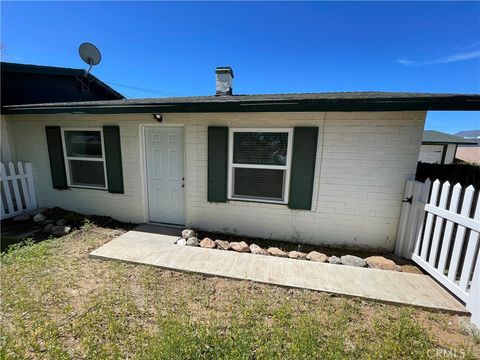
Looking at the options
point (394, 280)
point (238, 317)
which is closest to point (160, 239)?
point (238, 317)

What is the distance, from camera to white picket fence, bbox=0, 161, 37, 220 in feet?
16.1

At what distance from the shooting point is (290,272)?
3148mm

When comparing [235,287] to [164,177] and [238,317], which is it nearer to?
[238,317]

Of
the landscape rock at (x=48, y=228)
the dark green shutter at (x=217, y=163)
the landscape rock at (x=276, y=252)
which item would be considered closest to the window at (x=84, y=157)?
the landscape rock at (x=48, y=228)

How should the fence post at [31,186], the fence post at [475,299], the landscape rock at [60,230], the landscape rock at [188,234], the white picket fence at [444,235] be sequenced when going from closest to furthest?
the fence post at [475,299], the white picket fence at [444,235], the landscape rock at [188,234], the landscape rock at [60,230], the fence post at [31,186]

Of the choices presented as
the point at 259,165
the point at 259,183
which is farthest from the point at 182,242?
the point at 259,165

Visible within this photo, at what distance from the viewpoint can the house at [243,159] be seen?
3.60m

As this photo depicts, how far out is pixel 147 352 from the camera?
6.09ft

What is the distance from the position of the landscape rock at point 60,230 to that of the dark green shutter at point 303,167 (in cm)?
452

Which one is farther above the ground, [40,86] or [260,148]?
[40,86]

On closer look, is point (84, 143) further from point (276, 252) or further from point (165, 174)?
point (276, 252)

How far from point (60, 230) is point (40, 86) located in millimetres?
4888

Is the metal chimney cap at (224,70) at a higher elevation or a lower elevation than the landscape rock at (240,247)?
higher

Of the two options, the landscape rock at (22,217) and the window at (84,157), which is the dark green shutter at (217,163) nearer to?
the window at (84,157)
